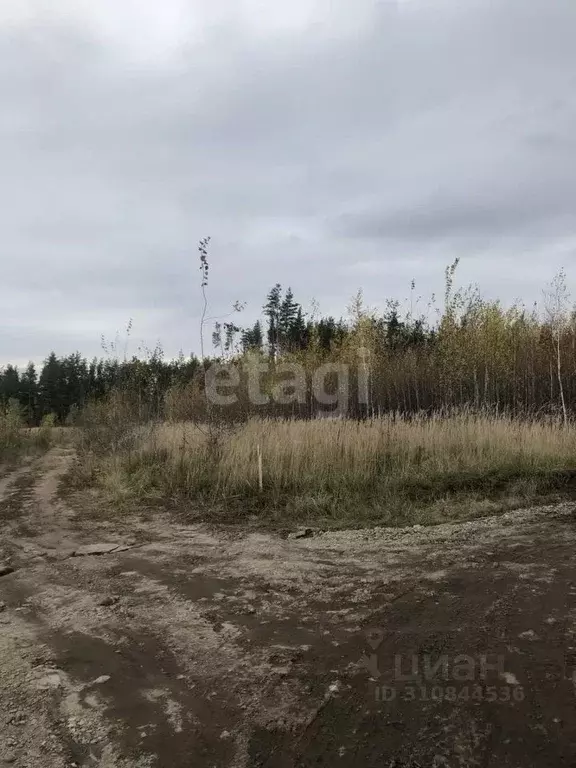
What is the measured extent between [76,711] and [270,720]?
0.97m

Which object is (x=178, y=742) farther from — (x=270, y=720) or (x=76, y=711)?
(x=76, y=711)

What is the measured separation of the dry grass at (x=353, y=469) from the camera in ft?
25.8

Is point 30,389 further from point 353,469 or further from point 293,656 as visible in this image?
point 293,656

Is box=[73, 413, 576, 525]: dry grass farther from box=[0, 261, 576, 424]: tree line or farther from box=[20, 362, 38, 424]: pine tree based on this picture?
box=[20, 362, 38, 424]: pine tree

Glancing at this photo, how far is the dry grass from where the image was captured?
7.85 m

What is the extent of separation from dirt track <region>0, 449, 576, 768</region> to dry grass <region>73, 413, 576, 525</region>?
2091 mm

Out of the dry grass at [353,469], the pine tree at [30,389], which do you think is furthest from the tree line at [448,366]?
the pine tree at [30,389]

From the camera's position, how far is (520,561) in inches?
192

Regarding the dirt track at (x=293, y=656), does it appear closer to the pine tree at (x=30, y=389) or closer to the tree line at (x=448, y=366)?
the tree line at (x=448, y=366)

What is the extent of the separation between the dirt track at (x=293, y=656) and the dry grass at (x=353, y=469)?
2.09 m

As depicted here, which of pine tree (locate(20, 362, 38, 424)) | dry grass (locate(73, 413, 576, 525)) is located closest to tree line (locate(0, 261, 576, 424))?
dry grass (locate(73, 413, 576, 525))

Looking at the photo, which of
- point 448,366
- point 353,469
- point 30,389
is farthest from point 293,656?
point 30,389

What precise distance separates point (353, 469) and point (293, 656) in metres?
5.84

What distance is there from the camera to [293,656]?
3225 mm
